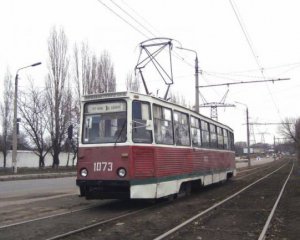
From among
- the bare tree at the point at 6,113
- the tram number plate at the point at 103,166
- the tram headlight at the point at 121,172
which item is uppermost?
the bare tree at the point at 6,113

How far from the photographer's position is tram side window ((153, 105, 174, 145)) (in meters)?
14.0

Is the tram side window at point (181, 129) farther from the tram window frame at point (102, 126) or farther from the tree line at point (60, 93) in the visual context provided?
the tree line at point (60, 93)

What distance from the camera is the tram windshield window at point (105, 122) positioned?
1321cm

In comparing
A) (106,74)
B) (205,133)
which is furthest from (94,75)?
(205,133)

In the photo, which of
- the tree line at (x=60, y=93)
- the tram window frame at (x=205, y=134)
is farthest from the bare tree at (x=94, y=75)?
the tram window frame at (x=205, y=134)

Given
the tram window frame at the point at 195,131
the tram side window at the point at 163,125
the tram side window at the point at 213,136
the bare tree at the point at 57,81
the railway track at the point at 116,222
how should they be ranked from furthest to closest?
the bare tree at the point at 57,81 < the tram side window at the point at 213,136 < the tram window frame at the point at 195,131 < the tram side window at the point at 163,125 < the railway track at the point at 116,222

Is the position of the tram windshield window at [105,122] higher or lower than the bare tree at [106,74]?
lower

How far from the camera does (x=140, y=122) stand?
1334 cm

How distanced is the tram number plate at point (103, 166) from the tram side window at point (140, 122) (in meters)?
0.96

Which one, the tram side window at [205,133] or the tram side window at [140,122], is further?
the tram side window at [205,133]

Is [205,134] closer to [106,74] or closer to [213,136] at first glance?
[213,136]

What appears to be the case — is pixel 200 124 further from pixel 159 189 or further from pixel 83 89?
pixel 83 89

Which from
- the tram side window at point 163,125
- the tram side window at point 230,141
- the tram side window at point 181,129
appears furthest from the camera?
the tram side window at point 230,141

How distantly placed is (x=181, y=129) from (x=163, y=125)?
1.73 metres
